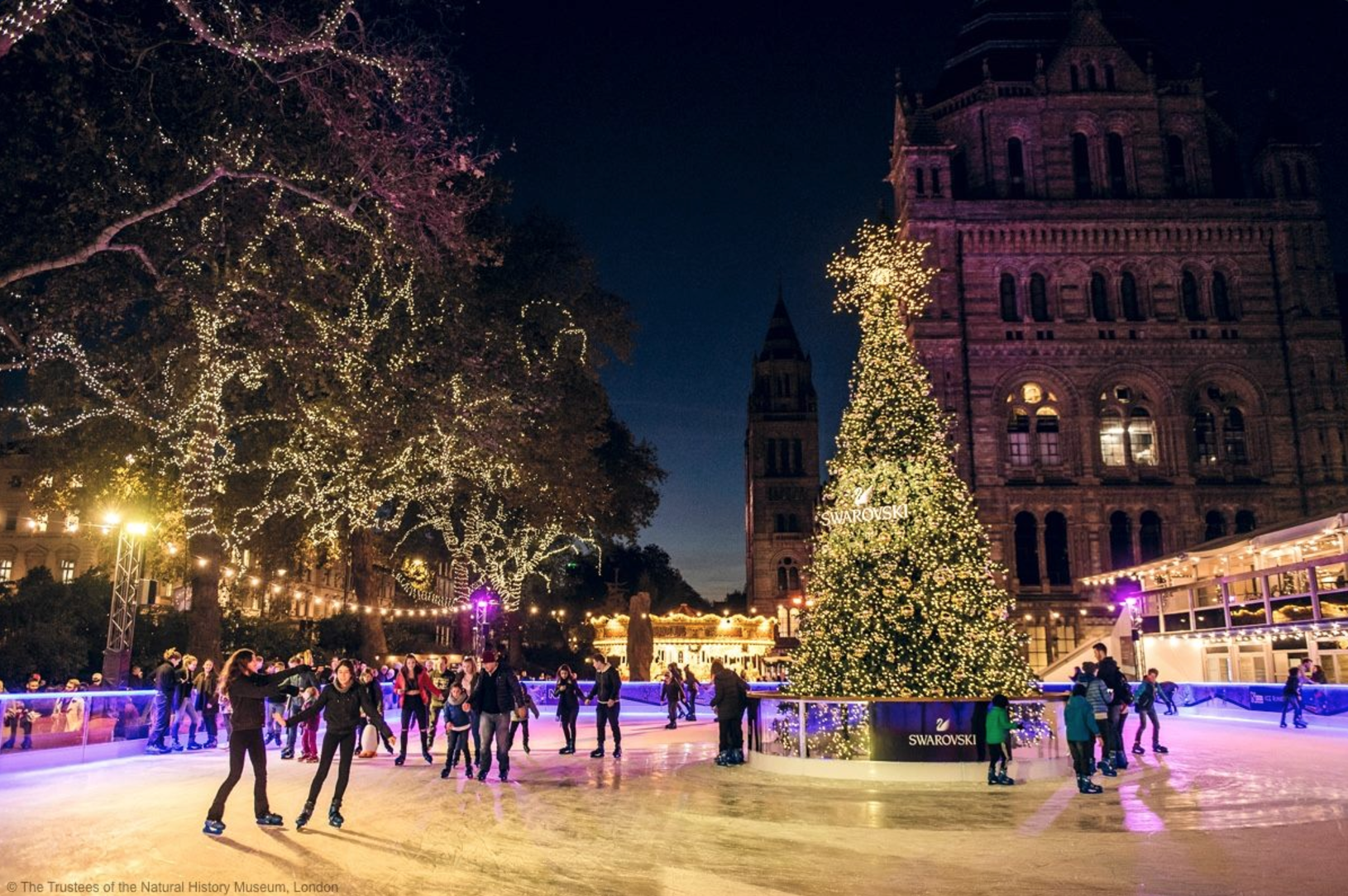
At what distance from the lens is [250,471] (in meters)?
26.8

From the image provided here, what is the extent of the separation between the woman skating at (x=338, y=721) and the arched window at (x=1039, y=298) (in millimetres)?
41874

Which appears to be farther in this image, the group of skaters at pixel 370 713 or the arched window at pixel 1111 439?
the arched window at pixel 1111 439

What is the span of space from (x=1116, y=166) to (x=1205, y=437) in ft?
44.1

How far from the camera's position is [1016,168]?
47531mm

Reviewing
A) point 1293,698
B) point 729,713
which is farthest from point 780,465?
point 729,713

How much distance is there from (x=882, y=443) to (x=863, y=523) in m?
1.28

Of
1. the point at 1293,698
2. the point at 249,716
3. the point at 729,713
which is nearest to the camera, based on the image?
the point at 249,716

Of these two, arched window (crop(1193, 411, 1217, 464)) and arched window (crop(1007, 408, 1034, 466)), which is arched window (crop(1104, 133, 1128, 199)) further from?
arched window (crop(1007, 408, 1034, 466))

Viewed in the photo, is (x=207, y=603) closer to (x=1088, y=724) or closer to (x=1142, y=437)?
(x=1088, y=724)

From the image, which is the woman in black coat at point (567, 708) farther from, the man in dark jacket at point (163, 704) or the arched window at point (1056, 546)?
the arched window at point (1056, 546)

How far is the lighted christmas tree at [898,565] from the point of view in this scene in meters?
13.8

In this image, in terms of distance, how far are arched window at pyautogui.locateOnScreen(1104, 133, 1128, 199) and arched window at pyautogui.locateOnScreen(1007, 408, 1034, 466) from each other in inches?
454

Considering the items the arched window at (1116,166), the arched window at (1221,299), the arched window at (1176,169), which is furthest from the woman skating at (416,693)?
the arched window at (1176,169)

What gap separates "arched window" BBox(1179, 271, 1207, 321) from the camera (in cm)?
4562
